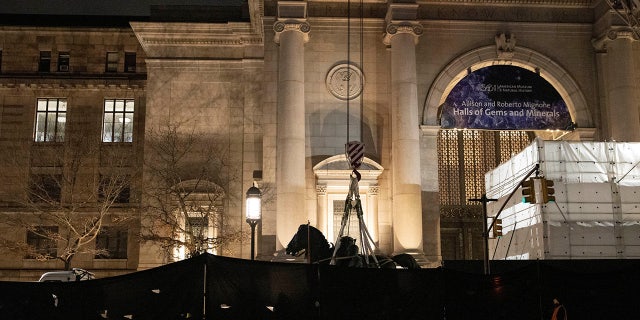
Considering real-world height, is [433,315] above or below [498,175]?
below

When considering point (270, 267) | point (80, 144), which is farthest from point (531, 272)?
point (80, 144)

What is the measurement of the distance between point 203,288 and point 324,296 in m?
2.08

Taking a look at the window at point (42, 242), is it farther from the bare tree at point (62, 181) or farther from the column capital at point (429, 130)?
the column capital at point (429, 130)

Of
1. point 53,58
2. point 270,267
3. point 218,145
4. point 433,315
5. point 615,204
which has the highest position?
point 53,58

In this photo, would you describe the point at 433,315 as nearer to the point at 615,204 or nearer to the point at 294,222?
the point at 615,204

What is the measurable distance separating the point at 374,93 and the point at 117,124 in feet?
70.1

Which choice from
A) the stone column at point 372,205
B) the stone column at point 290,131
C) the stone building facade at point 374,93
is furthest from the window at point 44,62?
the stone column at point 372,205

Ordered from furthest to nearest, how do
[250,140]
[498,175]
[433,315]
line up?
[250,140]
[498,175]
[433,315]

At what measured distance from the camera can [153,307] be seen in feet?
40.6

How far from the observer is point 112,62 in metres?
53.0

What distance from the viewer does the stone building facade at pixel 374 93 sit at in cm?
3647

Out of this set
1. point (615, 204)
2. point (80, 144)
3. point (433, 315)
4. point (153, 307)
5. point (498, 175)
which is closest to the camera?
point (153, 307)

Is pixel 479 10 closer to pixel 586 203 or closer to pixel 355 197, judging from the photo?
pixel 586 203

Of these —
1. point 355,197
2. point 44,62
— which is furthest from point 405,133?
point 44,62
